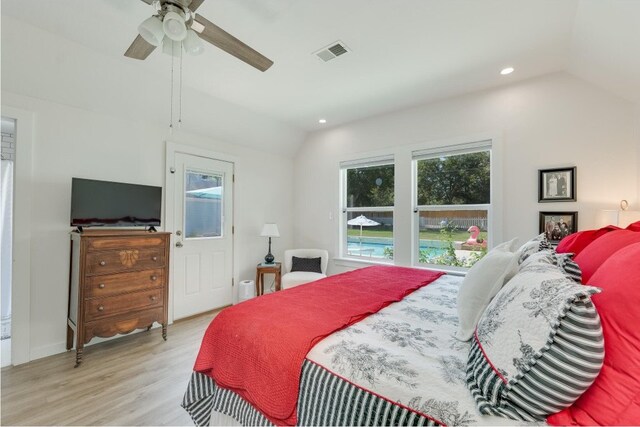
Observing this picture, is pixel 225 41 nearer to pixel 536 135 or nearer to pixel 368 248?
pixel 536 135

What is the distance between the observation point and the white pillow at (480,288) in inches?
48.0

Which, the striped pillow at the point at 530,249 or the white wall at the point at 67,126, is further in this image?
the white wall at the point at 67,126

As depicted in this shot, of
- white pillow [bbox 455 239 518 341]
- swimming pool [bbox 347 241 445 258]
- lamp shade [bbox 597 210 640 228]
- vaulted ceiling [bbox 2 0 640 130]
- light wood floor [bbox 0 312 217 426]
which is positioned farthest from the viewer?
swimming pool [bbox 347 241 445 258]

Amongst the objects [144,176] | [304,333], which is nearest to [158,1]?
[304,333]

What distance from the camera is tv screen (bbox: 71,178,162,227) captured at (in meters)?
2.47

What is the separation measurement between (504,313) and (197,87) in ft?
10.8

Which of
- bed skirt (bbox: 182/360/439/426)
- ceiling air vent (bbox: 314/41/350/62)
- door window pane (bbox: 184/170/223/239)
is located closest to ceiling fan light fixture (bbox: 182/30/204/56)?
ceiling air vent (bbox: 314/41/350/62)

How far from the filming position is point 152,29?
4.87ft

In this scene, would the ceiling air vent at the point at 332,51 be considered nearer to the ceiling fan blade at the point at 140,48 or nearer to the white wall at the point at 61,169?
the ceiling fan blade at the point at 140,48

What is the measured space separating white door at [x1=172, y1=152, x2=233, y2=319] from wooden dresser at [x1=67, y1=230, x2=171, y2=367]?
23.9 inches

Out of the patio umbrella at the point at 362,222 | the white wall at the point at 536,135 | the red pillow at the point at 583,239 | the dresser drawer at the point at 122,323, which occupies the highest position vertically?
the white wall at the point at 536,135

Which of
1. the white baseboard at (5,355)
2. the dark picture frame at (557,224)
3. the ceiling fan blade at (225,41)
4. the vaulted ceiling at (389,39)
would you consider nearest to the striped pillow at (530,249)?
the dark picture frame at (557,224)

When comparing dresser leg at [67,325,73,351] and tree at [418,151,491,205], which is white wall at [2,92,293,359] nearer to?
dresser leg at [67,325,73,351]

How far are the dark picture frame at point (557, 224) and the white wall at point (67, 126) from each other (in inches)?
142
